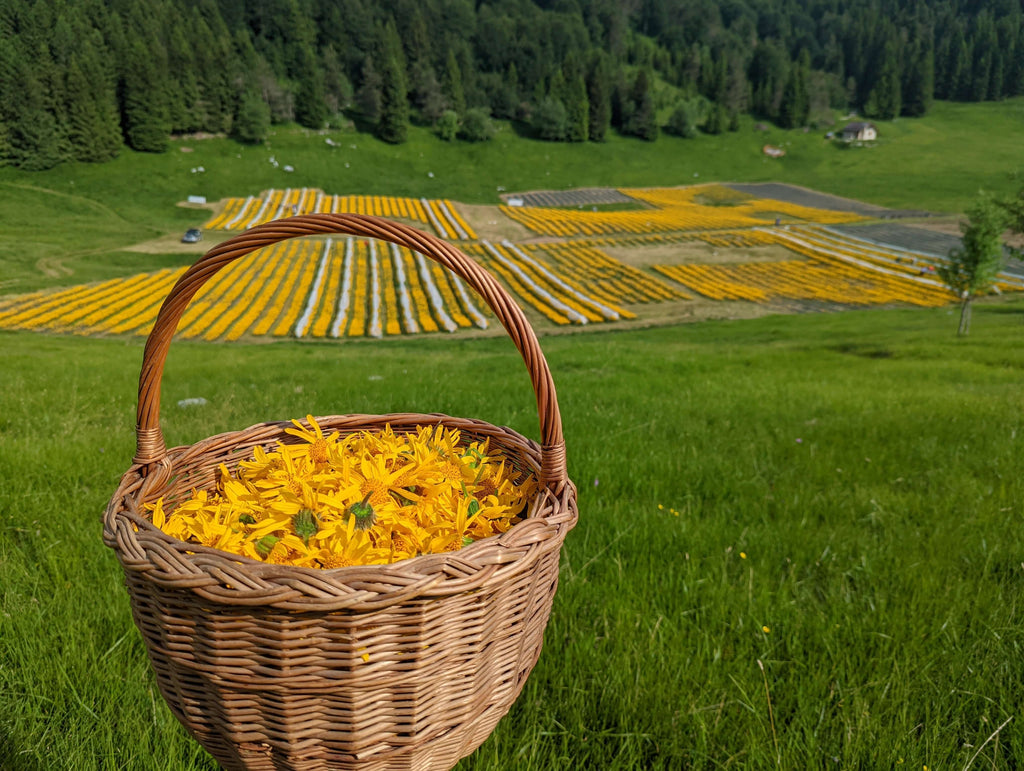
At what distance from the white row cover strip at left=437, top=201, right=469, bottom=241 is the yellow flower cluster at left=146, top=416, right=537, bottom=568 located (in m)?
56.0

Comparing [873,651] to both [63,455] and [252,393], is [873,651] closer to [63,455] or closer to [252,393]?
[63,455]

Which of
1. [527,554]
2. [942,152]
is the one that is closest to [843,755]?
[527,554]

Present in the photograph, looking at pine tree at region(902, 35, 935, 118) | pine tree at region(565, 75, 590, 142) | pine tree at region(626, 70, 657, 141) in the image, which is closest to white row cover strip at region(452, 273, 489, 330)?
pine tree at region(565, 75, 590, 142)

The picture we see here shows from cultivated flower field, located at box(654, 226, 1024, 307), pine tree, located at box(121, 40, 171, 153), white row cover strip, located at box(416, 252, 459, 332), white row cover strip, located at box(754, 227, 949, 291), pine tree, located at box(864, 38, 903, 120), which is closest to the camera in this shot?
white row cover strip, located at box(416, 252, 459, 332)

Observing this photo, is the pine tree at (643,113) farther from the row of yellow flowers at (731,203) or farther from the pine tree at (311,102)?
the pine tree at (311,102)

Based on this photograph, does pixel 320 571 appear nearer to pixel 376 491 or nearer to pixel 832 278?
pixel 376 491

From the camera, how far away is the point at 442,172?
268ft

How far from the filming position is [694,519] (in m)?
3.38

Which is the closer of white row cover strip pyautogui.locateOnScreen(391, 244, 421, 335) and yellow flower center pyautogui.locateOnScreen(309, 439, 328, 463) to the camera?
yellow flower center pyautogui.locateOnScreen(309, 439, 328, 463)

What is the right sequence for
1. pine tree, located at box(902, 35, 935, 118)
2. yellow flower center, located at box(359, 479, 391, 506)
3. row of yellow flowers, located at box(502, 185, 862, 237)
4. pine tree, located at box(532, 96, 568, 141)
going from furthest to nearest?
pine tree, located at box(902, 35, 935, 118) < pine tree, located at box(532, 96, 568, 141) < row of yellow flowers, located at box(502, 185, 862, 237) < yellow flower center, located at box(359, 479, 391, 506)

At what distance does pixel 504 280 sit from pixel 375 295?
1062cm

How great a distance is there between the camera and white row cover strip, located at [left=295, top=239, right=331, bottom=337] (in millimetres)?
30248

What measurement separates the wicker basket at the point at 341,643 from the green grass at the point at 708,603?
58 centimetres

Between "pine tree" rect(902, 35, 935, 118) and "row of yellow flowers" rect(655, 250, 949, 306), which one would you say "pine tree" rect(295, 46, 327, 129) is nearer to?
"row of yellow flowers" rect(655, 250, 949, 306)
